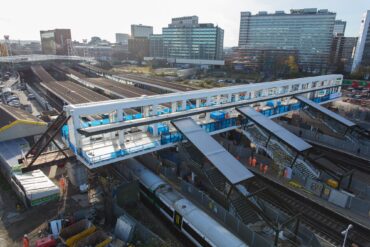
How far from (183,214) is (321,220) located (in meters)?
13.0

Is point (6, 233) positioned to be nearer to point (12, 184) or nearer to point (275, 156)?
point (12, 184)

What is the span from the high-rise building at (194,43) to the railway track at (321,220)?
125 metres

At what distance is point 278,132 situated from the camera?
28.2 meters

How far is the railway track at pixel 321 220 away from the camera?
19.6 meters

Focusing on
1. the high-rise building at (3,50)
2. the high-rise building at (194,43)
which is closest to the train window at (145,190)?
the high-rise building at (194,43)

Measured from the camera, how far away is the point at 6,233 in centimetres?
1877

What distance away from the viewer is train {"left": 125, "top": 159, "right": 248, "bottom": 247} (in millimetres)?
16172

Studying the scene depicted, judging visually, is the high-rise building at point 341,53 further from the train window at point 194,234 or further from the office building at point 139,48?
the office building at point 139,48

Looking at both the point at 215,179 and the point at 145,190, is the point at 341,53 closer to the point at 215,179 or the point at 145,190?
the point at 215,179

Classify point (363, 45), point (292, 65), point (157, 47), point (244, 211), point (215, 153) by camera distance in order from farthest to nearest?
point (157, 47) < point (363, 45) < point (292, 65) < point (215, 153) < point (244, 211)

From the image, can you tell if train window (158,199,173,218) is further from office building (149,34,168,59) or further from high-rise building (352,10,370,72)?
office building (149,34,168,59)

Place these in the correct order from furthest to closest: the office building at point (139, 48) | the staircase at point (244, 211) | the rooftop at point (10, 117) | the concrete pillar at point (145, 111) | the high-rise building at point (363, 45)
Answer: the office building at point (139, 48) < the high-rise building at point (363, 45) < the rooftop at point (10, 117) < the concrete pillar at point (145, 111) < the staircase at point (244, 211)

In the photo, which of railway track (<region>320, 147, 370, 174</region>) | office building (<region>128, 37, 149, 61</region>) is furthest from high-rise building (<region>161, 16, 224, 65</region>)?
railway track (<region>320, 147, 370, 174</region>)

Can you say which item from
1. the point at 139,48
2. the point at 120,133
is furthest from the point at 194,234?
the point at 139,48
